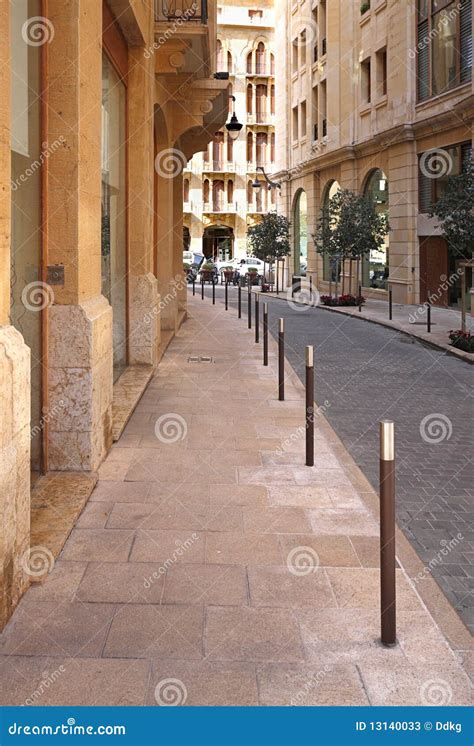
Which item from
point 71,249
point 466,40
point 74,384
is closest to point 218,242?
point 466,40

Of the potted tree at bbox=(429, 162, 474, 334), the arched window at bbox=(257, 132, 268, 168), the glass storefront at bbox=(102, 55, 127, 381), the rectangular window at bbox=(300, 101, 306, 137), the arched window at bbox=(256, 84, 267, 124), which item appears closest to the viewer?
the glass storefront at bbox=(102, 55, 127, 381)

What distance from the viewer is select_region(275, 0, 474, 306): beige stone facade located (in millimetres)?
27125

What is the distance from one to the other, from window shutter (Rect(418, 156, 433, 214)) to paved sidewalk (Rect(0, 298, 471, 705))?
2305cm

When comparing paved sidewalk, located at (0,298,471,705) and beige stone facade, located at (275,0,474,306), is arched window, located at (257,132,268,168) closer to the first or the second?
beige stone facade, located at (275,0,474,306)

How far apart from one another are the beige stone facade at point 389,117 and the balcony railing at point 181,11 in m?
13.2

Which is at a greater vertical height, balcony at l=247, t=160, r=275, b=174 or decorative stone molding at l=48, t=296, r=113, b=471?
balcony at l=247, t=160, r=275, b=174

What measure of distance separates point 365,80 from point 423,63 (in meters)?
6.09

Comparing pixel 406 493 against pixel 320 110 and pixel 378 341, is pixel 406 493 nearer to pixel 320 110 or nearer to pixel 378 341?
pixel 378 341

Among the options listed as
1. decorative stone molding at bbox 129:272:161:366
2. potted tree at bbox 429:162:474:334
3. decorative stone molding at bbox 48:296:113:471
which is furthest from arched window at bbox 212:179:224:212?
decorative stone molding at bbox 48:296:113:471

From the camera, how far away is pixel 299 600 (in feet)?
14.7

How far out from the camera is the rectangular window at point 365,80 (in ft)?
113

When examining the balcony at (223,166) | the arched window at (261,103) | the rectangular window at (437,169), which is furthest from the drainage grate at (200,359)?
the arched window at (261,103)

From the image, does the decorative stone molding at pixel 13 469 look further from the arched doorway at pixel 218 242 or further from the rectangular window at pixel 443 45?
the arched doorway at pixel 218 242

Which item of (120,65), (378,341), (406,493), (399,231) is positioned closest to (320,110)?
(399,231)
